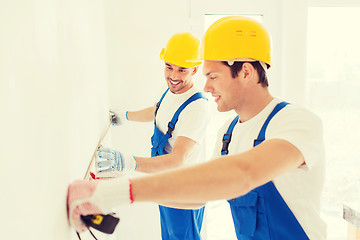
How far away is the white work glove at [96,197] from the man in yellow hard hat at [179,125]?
2.66 feet

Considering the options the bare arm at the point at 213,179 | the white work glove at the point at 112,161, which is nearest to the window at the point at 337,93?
the white work glove at the point at 112,161

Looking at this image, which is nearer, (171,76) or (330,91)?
(171,76)

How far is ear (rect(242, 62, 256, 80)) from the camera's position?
1.21m

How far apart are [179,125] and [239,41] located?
2.72ft

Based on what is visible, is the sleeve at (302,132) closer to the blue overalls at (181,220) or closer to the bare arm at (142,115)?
the blue overalls at (181,220)

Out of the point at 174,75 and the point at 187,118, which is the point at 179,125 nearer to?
the point at 187,118

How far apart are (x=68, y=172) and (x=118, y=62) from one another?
1.74 metres

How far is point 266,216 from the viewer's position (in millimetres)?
1131

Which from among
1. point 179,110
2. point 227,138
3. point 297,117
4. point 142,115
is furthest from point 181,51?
point 297,117

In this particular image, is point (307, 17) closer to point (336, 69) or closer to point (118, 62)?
point (336, 69)

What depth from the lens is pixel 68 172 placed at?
91cm

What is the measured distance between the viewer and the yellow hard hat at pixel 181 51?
6.50 ft

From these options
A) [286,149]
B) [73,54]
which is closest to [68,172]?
[73,54]

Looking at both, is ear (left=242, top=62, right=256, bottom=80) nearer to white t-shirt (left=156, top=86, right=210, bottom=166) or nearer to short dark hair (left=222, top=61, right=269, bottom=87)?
short dark hair (left=222, top=61, right=269, bottom=87)
